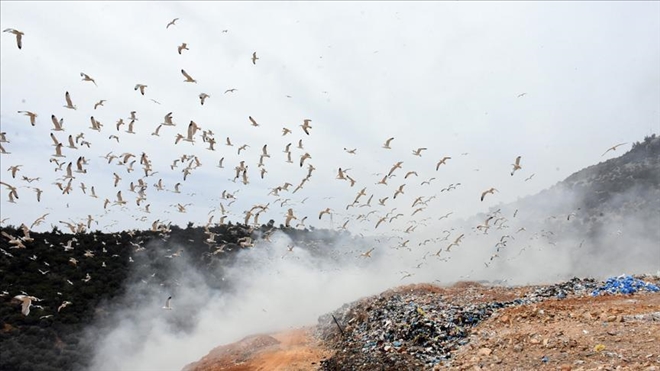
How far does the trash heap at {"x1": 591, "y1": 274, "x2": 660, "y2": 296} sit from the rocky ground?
5 cm

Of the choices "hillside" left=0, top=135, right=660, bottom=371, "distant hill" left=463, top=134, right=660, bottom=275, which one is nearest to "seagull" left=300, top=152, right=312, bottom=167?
"hillside" left=0, top=135, right=660, bottom=371

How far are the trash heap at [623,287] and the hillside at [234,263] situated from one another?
6.88 m

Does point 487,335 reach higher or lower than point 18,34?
lower

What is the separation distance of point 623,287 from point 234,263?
3068 centimetres

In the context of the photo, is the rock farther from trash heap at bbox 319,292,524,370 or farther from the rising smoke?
the rising smoke

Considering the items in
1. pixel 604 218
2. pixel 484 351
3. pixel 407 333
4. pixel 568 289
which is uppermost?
pixel 604 218

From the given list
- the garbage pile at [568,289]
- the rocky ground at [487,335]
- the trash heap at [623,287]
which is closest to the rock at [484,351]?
the rocky ground at [487,335]

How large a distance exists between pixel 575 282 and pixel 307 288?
22.0m

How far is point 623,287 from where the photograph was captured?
37.1 ft

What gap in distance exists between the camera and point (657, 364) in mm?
5773

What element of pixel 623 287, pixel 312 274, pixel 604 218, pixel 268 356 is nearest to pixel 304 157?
pixel 268 356

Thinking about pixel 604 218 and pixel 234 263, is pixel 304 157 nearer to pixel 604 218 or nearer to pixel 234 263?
pixel 234 263

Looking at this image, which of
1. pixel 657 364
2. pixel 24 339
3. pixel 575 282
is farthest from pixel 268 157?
pixel 24 339

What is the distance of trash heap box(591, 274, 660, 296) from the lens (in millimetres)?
11035
